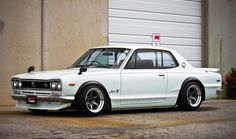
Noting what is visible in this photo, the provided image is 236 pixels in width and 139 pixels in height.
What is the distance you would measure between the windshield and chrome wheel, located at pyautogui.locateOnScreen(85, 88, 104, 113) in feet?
2.51

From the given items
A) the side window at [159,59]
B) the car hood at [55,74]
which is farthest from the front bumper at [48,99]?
the side window at [159,59]

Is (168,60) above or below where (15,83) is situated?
above

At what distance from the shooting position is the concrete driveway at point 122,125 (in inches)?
322

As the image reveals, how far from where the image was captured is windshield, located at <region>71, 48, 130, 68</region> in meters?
11.3

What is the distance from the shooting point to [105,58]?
1159cm

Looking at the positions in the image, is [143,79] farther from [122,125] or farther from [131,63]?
[122,125]

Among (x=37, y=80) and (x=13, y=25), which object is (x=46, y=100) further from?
(x=13, y=25)

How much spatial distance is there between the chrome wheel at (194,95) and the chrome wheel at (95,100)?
256 cm

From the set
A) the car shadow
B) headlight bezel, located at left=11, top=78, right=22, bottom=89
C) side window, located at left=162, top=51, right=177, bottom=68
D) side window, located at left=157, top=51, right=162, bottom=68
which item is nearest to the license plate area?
headlight bezel, located at left=11, top=78, right=22, bottom=89

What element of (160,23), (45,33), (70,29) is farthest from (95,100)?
(160,23)

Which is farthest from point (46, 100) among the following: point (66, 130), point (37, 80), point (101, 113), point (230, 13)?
point (230, 13)

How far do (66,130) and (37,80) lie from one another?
228 centimetres

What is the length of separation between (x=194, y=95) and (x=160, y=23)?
504 cm

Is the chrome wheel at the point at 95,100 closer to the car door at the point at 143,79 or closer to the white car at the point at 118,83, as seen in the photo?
the white car at the point at 118,83
